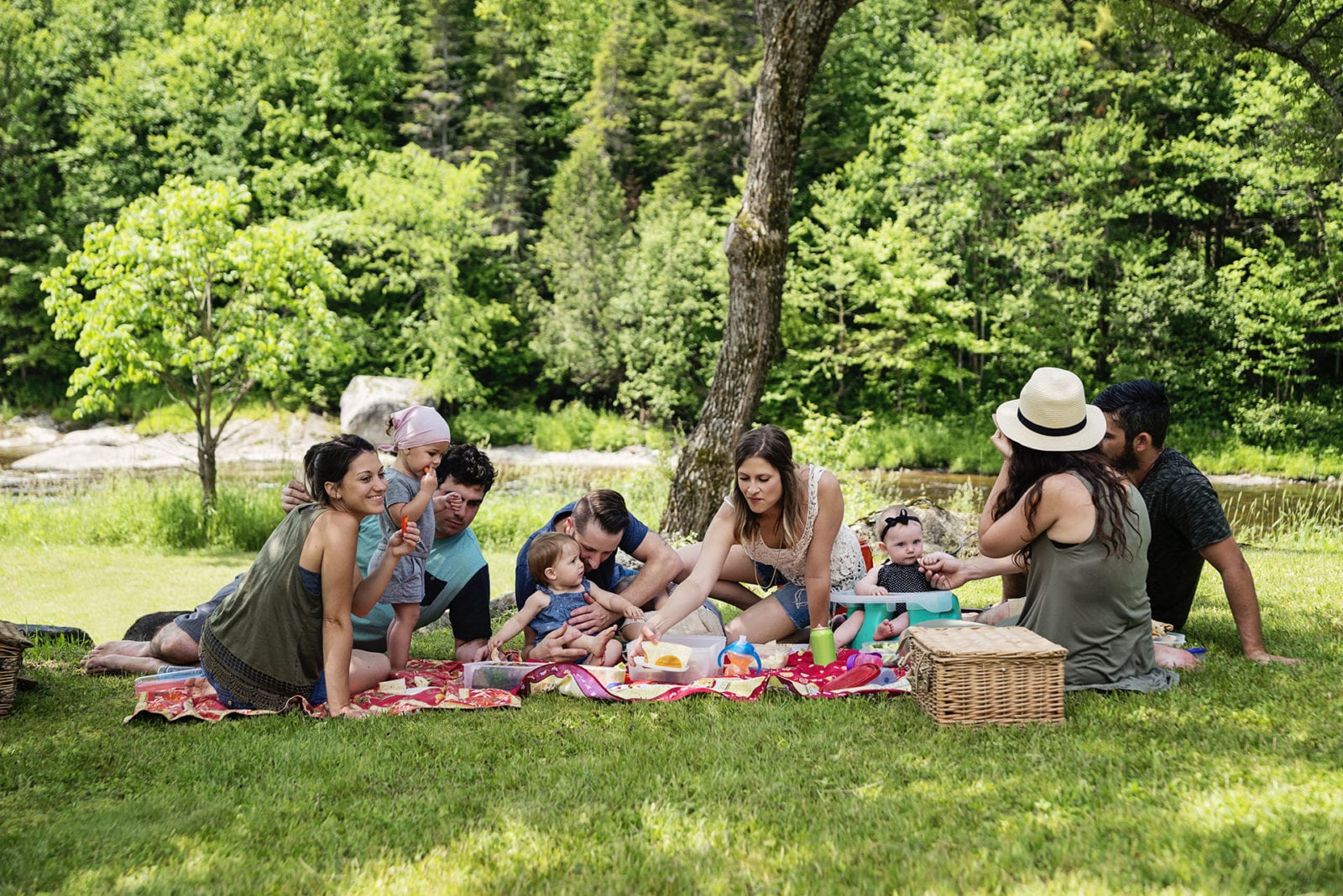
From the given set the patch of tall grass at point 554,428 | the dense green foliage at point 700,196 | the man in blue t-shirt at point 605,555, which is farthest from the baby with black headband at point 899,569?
the patch of tall grass at point 554,428

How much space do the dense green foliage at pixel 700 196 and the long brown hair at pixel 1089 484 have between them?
19.2m

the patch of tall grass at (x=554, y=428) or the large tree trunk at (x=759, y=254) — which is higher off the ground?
the large tree trunk at (x=759, y=254)

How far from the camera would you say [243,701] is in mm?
4156

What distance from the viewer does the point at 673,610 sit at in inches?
189

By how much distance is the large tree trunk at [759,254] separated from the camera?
7.67m

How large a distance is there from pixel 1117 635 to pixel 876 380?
23012mm

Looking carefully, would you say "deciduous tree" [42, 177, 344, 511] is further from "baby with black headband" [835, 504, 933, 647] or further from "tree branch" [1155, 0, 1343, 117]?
"tree branch" [1155, 0, 1343, 117]

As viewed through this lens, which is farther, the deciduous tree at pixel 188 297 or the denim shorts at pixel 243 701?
the deciduous tree at pixel 188 297

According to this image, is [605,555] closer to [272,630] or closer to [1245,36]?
[272,630]

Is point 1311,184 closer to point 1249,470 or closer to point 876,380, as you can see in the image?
point 1249,470

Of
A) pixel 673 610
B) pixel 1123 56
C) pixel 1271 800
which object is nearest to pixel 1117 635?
pixel 1271 800

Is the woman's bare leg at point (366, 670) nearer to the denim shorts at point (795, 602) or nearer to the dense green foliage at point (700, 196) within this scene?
the denim shorts at point (795, 602)

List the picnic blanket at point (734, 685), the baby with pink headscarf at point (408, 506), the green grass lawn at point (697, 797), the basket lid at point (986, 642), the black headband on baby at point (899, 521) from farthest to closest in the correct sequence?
the black headband on baby at point (899, 521)
the baby with pink headscarf at point (408, 506)
the picnic blanket at point (734, 685)
the basket lid at point (986, 642)
the green grass lawn at point (697, 797)

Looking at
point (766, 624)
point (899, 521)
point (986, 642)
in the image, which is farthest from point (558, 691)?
point (899, 521)
